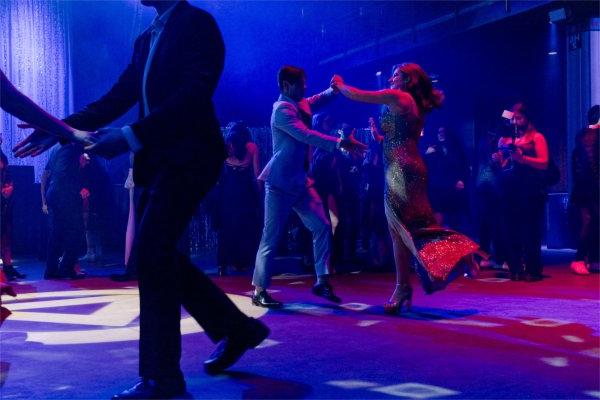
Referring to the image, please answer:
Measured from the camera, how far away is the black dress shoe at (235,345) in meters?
3.06

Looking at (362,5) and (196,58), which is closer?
(196,58)

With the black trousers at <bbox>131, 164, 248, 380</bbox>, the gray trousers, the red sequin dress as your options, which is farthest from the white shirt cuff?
the gray trousers

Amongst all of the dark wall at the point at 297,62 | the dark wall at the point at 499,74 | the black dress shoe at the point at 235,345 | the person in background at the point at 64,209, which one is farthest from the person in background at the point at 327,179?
the dark wall at the point at 297,62

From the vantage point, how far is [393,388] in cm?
285

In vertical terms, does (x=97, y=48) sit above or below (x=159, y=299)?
above

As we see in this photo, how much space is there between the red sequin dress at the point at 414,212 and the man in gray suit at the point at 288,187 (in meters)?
0.70

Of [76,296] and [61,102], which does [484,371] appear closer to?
[76,296]

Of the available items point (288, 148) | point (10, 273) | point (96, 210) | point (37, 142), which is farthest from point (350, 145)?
point (96, 210)

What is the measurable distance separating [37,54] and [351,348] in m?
11.9

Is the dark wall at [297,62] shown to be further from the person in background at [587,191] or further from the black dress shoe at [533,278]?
the black dress shoe at [533,278]

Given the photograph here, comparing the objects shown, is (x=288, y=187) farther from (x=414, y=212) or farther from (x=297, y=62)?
(x=297, y=62)

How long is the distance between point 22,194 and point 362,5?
8.11 m

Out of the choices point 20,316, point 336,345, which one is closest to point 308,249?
point 20,316

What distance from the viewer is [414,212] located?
464 cm
